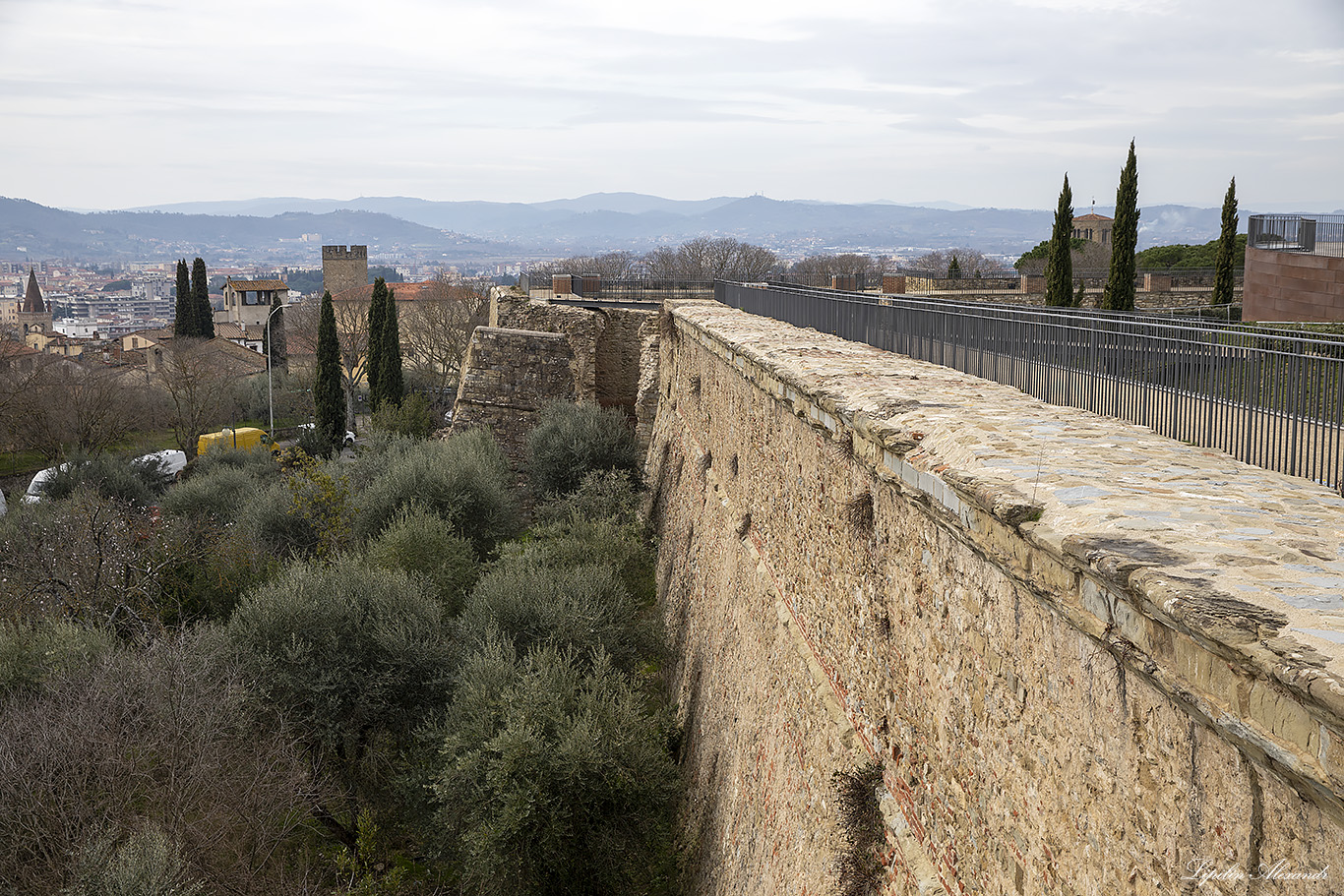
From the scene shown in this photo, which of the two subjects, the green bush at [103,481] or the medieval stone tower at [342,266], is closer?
the green bush at [103,481]

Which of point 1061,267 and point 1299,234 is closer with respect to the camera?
point 1299,234

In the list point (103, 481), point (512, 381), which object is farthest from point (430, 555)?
point (103, 481)

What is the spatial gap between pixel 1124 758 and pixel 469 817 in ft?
23.1

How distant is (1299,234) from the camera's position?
1806cm

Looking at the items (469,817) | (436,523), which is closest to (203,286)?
(436,523)

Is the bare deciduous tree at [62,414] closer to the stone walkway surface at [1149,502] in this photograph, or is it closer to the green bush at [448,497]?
Answer: the green bush at [448,497]

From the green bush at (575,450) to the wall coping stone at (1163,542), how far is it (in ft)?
46.2

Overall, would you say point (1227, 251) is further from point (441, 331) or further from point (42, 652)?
point (441, 331)

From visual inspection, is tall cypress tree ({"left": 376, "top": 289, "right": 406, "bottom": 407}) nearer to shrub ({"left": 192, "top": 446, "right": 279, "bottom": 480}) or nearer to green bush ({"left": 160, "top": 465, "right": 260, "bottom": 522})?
shrub ({"left": 192, "top": 446, "right": 279, "bottom": 480})

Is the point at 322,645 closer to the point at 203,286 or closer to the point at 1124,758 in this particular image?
the point at 1124,758

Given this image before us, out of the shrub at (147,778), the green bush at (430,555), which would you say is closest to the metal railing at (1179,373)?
the shrub at (147,778)

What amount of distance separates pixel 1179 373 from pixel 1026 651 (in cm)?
252

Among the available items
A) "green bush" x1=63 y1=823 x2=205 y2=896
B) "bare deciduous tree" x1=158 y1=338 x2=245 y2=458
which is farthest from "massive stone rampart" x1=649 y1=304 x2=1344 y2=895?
"bare deciduous tree" x1=158 y1=338 x2=245 y2=458

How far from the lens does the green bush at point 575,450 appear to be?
1912 cm
